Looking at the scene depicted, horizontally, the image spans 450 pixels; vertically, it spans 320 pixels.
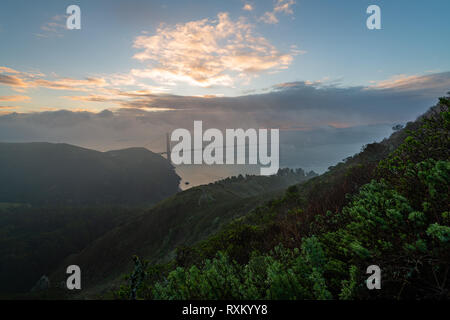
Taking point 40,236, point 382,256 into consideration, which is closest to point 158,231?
point 382,256

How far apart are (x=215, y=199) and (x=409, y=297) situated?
217 ft

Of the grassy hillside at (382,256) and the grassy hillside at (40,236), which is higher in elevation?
the grassy hillside at (382,256)

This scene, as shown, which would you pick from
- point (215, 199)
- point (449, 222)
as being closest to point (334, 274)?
point (449, 222)

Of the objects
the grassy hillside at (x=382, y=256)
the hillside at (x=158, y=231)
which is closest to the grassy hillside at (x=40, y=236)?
the hillside at (x=158, y=231)

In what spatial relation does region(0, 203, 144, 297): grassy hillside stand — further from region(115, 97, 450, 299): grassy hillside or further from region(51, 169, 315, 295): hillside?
region(115, 97, 450, 299): grassy hillside

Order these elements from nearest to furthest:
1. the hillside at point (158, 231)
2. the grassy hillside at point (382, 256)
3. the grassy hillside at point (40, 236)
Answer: the grassy hillside at point (382, 256)
the hillside at point (158, 231)
the grassy hillside at point (40, 236)

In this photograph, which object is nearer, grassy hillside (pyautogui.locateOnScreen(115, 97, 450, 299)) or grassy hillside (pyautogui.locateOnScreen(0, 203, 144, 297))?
grassy hillside (pyautogui.locateOnScreen(115, 97, 450, 299))

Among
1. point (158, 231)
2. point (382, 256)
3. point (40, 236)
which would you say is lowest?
point (40, 236)

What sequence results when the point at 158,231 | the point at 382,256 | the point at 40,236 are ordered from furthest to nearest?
the point at 40,236, the point at 158,231, the point at 382,256

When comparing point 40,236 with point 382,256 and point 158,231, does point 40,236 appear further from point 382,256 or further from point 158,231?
point 382,256

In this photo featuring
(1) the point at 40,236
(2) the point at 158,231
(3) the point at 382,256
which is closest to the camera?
(3) the point at 382,256

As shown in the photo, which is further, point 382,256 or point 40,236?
point 40,236

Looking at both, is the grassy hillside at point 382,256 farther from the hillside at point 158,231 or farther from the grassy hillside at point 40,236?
the grassy hillside at point 40,236

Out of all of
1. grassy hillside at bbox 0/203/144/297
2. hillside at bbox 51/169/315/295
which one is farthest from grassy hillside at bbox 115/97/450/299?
grassy hillside at bbox 0/203/144/297
